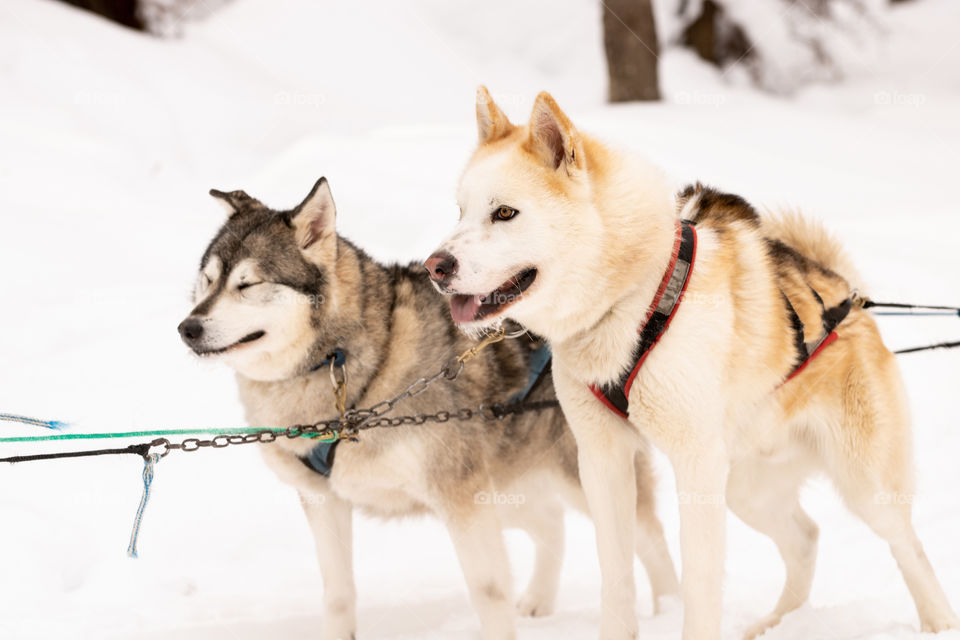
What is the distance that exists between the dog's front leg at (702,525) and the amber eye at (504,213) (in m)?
0.80

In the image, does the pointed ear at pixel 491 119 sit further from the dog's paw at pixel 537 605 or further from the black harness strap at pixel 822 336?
the dog's paw at pixel 537 605

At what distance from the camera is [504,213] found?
2357mm

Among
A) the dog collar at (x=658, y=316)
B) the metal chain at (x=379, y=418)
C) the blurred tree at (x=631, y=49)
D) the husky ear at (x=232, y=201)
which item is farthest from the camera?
the blurred tree at (x=631, y=49)

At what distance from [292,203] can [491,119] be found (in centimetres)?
498

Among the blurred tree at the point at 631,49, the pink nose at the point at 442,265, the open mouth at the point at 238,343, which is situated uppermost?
the blurred tree at the point at 631,49

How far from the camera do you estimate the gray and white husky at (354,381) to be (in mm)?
2914

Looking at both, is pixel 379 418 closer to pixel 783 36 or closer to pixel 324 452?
pixel 324 452

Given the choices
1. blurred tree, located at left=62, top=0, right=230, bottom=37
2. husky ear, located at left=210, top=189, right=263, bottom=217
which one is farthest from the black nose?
blurred tree, located at left=62, top=0, right=230, bottom=37

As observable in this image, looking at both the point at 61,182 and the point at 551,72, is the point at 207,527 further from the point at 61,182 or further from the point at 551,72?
the point at 551,72

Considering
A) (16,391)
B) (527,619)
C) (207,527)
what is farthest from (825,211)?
(16,391)

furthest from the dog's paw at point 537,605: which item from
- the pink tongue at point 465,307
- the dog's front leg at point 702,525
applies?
the pink tongue at point 465,307

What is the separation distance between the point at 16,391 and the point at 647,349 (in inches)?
171

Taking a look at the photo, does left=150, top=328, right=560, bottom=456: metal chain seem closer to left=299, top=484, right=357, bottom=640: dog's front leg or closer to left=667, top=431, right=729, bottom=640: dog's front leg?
left=299, top=484, right=357, bottom=640: dog's front leg

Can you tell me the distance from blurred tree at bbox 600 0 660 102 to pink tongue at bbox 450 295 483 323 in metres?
8.18
